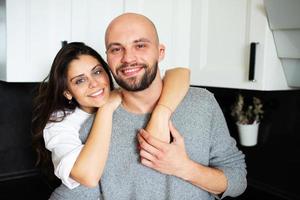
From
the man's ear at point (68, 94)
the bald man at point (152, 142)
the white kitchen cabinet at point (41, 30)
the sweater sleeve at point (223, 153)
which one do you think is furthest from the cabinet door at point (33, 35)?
the sweater sleeve at point (223, 153)

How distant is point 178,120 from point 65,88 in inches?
16.0

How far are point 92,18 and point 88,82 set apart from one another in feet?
1.12

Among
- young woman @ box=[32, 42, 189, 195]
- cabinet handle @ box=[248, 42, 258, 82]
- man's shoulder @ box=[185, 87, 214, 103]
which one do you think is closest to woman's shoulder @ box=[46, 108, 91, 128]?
young woman @ box=[32, 42, 189, 195]

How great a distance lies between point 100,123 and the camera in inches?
42.1

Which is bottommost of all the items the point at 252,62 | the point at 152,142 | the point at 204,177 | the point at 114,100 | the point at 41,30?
the point at 204,177

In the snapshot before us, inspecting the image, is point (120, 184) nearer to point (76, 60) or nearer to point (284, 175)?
point (76, 60)

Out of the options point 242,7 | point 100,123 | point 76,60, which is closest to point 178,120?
point 100,123

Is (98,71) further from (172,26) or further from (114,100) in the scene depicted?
(172,26)

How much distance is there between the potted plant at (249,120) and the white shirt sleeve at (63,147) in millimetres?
929

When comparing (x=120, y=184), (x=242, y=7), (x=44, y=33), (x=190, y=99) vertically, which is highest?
(x=242, y=7)

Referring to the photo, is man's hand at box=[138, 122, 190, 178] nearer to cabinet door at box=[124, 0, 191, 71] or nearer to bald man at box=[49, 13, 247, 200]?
bald man at box=[49, 13, 247, 200]

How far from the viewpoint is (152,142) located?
100 cm

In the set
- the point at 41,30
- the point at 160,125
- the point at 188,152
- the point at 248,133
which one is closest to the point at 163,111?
the point at 160,125

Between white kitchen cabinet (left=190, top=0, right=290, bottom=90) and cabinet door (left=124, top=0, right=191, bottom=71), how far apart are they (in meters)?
0.03
